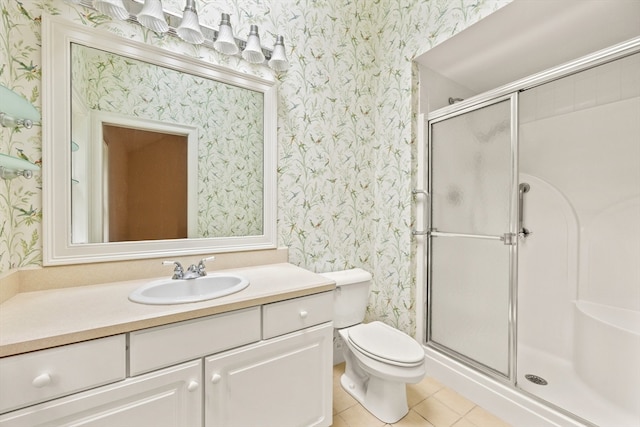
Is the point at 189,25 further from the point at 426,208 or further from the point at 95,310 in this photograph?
the point at 426,208

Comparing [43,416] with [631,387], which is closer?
[43,416]

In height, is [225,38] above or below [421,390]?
above

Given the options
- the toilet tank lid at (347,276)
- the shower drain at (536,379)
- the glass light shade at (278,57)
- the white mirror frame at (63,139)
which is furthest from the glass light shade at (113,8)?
the shower drain at (536,379)

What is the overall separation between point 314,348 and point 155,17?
165 cm

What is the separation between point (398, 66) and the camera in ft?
6.38

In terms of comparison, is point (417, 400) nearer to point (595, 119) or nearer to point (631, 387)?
point (631, 387)

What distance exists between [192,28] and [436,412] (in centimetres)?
238

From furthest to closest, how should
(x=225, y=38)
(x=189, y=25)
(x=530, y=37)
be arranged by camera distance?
(x=530, y=37) < (x=225, y=38) < (x=189, y=25)

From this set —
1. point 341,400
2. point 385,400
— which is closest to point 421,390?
point 385,400

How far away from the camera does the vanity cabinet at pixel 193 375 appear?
2.39ft

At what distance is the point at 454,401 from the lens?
5.26 ft

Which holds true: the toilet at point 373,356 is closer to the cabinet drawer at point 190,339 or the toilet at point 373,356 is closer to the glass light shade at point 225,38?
the cabinet drawer at point 190,339

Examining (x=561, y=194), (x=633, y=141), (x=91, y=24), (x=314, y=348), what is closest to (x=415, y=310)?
(x=314, y=348)

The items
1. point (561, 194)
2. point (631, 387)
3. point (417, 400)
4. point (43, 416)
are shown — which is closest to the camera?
point (43, 416)
